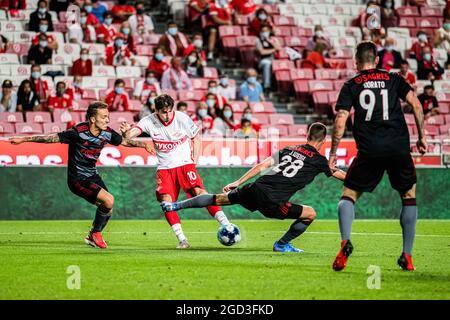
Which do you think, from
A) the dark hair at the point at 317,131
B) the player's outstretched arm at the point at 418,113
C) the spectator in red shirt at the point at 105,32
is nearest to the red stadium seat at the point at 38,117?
the spectator in red shirt at the point at 105,32

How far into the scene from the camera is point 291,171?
11984 mm

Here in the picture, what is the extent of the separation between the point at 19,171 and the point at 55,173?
0.71 m

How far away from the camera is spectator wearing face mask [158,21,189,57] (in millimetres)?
24969

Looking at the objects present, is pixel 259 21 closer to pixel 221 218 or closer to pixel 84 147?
pixel 84 147

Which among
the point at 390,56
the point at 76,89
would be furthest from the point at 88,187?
the point at 390,56

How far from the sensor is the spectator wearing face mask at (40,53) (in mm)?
23266

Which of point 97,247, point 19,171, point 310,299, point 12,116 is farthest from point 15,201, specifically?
point 310,299

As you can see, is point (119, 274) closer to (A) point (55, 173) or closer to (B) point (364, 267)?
(B) point (364, 267)

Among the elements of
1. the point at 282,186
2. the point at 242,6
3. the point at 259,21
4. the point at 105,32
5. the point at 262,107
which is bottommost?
the point at 262,107

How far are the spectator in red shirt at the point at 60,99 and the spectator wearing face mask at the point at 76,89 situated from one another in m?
0.23

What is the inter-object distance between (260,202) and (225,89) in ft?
40.3

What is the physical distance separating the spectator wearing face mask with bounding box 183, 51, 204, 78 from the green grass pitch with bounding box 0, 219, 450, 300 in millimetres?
8696

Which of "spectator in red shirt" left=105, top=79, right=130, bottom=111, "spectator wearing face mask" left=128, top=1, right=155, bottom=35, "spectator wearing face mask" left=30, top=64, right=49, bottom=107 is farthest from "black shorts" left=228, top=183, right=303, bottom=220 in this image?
"spectator wearing face mask" left=128, top=1, right=155, bottom=35

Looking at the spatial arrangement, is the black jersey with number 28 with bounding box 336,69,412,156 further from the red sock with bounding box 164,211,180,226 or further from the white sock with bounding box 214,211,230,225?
the red sock with bounding box 164,211,180,226
